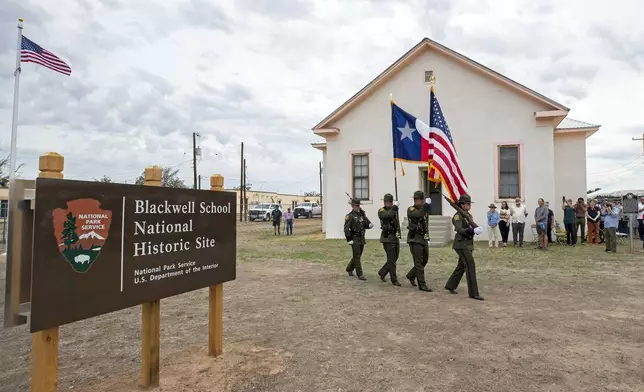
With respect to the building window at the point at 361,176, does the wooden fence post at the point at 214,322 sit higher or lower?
lower

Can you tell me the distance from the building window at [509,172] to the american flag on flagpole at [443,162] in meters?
9.39

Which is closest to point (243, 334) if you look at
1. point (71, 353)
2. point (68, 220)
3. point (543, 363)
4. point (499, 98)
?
point (71, 353)

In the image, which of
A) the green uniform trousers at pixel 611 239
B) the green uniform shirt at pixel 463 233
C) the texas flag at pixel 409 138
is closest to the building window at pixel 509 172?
the green uniform trousers at pixel 611 239

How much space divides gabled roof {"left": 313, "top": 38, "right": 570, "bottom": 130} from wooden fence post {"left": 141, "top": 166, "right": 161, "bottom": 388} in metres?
16.1

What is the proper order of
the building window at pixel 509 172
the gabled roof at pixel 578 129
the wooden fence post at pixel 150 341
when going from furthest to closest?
the gabled roof at pixel 578 129 < the building window at pixel 509 172 < the wooden fence post at pixel 150 341

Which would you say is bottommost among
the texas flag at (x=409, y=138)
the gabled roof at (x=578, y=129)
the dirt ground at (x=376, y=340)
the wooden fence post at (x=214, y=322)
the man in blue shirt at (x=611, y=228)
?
the dirt ground at (x=376, y=340)

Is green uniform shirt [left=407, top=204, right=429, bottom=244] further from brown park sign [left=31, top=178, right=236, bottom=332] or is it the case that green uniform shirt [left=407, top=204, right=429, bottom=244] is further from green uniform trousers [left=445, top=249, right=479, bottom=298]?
brown park sign [left=31, top=178, right=236, bottom=332]

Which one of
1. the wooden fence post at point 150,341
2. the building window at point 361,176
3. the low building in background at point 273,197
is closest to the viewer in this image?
the wooden fence post at point 150,341

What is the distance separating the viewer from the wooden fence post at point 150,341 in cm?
387

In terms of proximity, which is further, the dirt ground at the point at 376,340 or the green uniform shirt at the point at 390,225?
the green uniform shirt at the point at 390,225

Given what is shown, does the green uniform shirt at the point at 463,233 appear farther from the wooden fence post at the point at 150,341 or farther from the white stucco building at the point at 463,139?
the white stucco building at the point at 463,139

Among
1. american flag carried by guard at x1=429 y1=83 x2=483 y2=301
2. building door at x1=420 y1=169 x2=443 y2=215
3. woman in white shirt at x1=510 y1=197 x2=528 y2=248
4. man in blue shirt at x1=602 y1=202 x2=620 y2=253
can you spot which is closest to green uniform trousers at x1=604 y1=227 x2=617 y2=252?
man in blue shirt at x1=602 y1=202 x2=620 y2=253

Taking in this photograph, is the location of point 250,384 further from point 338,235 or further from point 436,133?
point 338,235

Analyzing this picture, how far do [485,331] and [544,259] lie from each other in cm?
785
